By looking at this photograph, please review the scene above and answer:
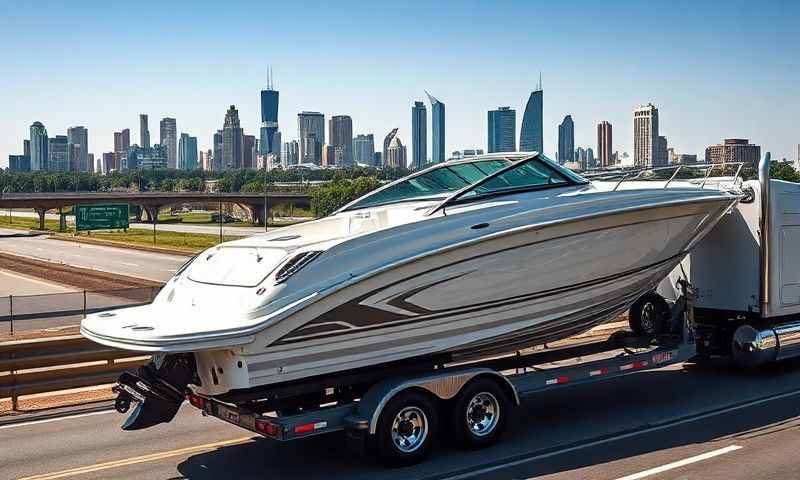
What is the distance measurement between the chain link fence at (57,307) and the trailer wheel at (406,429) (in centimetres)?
1116

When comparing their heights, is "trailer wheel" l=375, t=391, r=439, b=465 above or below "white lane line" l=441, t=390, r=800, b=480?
above

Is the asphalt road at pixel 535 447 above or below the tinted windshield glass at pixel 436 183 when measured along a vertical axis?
below

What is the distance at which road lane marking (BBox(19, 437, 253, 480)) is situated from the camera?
8961mm

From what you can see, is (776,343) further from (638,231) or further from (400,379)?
(400,379)

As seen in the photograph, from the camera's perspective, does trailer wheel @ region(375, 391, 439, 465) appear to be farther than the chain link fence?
No

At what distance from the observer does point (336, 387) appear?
955 cm

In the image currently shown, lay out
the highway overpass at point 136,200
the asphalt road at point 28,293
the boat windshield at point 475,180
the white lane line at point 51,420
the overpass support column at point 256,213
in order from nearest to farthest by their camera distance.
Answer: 1. the boat windshield at point 475,180
2. the white lane line at point 51,420
3. the asphalt road at point 28,293
4. the highway overpass at point 136,200
5. the overpass support column at point 256,213

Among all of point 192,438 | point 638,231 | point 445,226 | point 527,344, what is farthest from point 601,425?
point 192,438

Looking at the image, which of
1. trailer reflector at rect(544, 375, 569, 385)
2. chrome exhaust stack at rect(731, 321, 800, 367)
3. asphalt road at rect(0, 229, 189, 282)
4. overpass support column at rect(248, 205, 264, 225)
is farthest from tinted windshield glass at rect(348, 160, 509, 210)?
overpass support column at rect(248, 205, 264, 225)

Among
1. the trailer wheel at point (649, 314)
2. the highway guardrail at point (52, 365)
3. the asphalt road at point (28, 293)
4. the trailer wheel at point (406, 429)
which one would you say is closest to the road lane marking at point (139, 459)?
the trailer wheel at point (406, 429)

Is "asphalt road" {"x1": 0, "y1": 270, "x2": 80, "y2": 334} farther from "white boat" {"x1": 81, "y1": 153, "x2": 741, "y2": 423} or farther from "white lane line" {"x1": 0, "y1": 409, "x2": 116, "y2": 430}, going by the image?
"white boat" {"x1": 81, "y1": 153, "x2": 741, "y2": 423}

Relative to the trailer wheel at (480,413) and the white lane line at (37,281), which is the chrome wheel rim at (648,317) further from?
the white lane line at (37,281)

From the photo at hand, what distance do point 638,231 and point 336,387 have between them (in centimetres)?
435

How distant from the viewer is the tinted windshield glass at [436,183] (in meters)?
11.0
